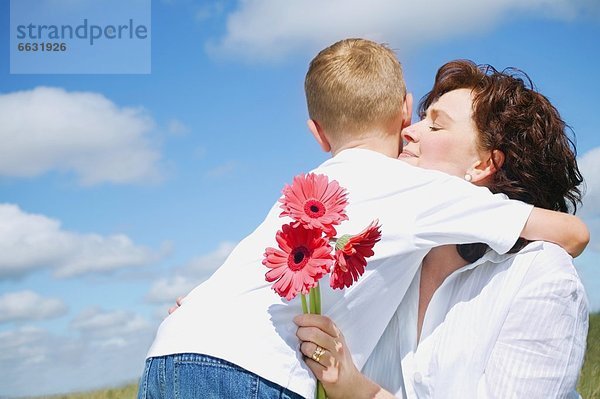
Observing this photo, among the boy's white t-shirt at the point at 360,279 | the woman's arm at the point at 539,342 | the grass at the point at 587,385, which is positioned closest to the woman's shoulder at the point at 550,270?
the woman's arm at the point at 539,342

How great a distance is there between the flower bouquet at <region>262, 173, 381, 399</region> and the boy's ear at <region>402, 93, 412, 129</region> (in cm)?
73

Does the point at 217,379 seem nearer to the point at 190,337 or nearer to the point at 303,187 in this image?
the point at 190,337

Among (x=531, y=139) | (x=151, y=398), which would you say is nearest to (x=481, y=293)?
(x=531, y=139)

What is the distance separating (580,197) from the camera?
11.0 feet

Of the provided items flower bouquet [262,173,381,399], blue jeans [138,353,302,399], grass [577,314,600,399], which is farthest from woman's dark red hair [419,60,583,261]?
grass [577,314,600,399]

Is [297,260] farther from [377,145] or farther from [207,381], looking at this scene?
[377,145]

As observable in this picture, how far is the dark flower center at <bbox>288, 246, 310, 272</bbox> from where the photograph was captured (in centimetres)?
235

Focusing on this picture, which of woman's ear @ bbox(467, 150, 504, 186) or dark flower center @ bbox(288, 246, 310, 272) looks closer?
dark flower center @ bbox(288, 246, 310, 272)

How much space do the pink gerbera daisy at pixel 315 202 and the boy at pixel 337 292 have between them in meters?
0.20

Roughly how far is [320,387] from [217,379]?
1.09ft

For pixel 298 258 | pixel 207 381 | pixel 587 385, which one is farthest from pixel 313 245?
pixel 587 385

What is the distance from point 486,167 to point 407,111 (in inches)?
15.6

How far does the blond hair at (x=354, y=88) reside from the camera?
2922 mm

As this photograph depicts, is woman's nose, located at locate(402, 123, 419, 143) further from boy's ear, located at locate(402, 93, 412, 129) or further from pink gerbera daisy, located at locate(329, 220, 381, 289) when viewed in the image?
pink gerbera daisy, located at locate(329, 220, 381, 289)
